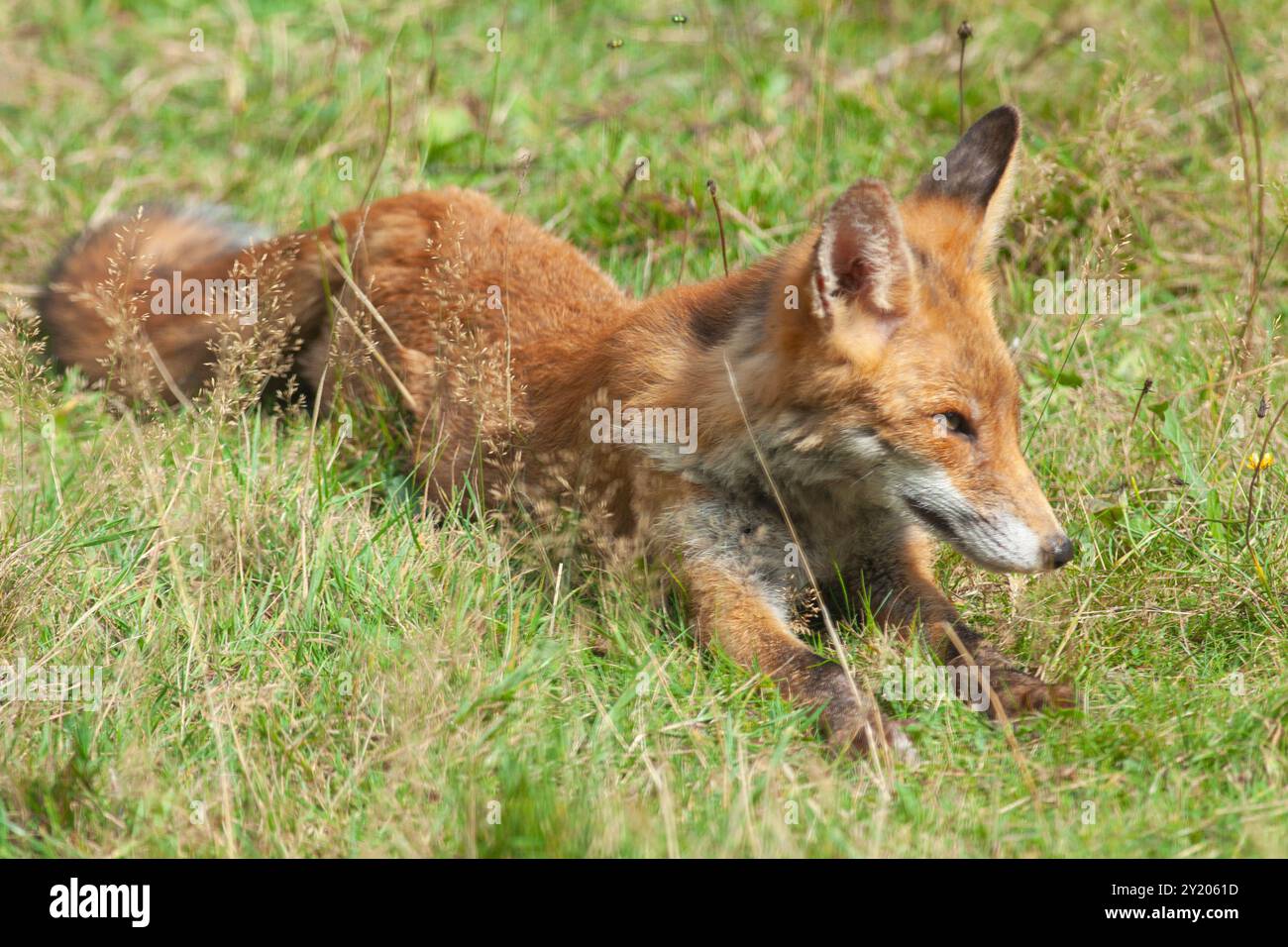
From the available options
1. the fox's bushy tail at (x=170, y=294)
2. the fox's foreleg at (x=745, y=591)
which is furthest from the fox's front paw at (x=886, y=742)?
the fox's bushy tail at (x=170, y=294)

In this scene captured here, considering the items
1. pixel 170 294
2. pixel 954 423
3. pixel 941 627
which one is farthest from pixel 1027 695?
pixel 170 294

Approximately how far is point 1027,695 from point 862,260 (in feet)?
4.49

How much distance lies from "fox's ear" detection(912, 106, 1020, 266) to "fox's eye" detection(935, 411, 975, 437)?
63cm

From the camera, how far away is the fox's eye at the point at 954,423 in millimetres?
4066

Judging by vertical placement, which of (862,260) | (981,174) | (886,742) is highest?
(981,174)

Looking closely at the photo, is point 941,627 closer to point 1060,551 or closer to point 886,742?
point 1060,551

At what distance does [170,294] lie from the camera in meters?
5.92

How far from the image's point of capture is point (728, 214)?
6465 mm

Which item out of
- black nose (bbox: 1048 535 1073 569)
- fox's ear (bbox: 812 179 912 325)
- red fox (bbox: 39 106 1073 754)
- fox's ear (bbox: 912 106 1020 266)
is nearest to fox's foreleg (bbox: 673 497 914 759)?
red fox (bbox: 39 106 1073 754)

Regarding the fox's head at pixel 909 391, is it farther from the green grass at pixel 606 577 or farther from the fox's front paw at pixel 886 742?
the fox's front paw at pixel 886 742

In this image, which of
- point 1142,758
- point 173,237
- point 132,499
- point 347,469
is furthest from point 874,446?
point 173,237

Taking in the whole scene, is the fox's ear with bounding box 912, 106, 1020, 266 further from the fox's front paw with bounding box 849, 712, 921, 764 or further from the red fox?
the fox's front paw with bounding box 849, 712, 921, 764

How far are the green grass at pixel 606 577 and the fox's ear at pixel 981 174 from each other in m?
0.67

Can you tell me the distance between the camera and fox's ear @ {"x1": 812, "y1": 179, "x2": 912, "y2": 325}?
3811 mm
